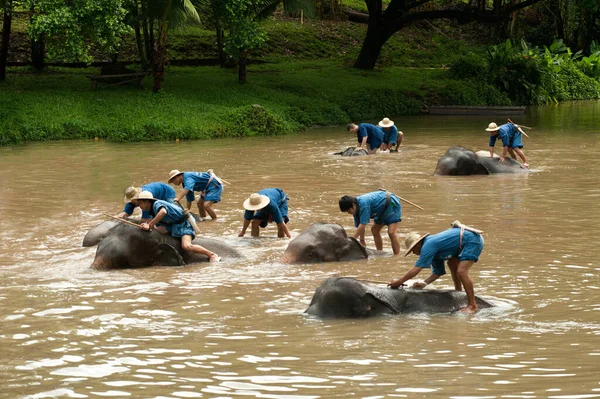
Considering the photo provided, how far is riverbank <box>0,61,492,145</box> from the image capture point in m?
26.1

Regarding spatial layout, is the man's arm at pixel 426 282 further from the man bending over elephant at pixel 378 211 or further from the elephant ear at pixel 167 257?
the elephant ear at pixel 167 257

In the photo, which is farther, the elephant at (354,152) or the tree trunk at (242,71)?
the tree trunk at (242,71)

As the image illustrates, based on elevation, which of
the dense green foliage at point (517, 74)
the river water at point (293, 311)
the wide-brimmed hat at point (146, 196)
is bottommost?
the river water at point (293, 311)

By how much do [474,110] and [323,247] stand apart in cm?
2328

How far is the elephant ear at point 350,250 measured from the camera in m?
11.8

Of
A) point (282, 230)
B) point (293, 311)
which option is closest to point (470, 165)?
point (282, 230)

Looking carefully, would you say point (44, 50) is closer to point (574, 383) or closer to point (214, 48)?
point (214, 48)

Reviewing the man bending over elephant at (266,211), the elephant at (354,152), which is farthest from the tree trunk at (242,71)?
the man bending over elephant at (266,211)

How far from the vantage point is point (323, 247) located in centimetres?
1172

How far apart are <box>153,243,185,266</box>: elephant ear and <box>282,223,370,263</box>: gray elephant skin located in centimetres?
120

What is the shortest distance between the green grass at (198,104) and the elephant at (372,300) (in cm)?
1729

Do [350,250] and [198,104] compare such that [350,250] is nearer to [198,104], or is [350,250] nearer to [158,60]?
[198,104]

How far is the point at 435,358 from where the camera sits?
7.93 meters

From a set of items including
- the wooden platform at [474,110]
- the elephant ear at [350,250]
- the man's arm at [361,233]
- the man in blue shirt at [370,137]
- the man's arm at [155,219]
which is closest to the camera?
the man's arm at [155,219]
